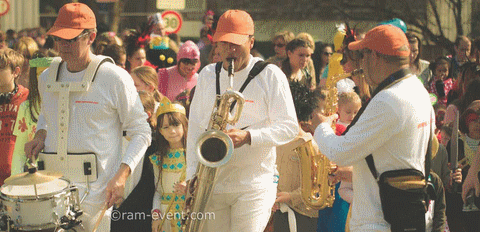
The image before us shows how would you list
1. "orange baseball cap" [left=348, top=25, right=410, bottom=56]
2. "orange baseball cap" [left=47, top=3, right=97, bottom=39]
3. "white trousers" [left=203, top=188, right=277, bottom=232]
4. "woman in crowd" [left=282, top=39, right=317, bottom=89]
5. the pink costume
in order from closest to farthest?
"orange baseball cap" [left=348, top=25, right=410, bottom=56]
"orange baseball cap" [left=47, top=3, right=97, bottom=39]
"white trousers" [left=203, top=188, right=277, bottom=232]
the pink costume
"woman in crowd" [left=282, top=39, right=317, bottom=89]

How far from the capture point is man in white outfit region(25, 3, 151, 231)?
17.1 ft

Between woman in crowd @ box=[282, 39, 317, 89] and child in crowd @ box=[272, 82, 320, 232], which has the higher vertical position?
woman in crowd @ box=[282, 39, 317, 89]

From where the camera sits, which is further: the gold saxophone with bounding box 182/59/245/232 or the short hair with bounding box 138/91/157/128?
the short hair with bounding box 138/91/157/128

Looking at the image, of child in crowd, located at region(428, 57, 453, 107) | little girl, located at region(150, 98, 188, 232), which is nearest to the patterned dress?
little girl, located at region(150, 98, 188, 232)

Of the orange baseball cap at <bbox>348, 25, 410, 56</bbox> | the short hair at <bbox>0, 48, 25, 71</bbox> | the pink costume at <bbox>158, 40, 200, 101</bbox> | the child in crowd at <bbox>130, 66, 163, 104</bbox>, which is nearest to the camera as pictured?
the orange baseball cap at <bbox>348, 25, 410, 56</bbox>

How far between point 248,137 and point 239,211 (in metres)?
0.52

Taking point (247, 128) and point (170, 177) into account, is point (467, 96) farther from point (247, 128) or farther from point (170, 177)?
point (247, 128)

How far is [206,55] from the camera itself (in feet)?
41.4

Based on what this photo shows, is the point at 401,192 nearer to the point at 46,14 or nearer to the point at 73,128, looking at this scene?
the point at 73,128

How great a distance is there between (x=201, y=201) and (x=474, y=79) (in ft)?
13.4

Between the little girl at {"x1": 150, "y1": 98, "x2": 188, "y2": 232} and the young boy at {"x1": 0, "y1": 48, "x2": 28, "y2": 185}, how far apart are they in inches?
54.4

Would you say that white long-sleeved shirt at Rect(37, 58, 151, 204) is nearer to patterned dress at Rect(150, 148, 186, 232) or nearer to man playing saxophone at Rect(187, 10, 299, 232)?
man playing saxophone at Rect(187, 10, 299, 232)

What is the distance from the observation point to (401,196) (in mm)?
4543

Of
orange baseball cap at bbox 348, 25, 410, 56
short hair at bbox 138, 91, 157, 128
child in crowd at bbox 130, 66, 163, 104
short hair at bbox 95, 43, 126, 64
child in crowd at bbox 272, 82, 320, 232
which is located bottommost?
child in crowd at bbox 272, 82, 320, 232
